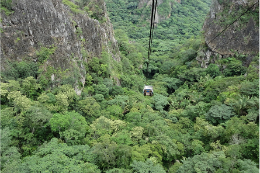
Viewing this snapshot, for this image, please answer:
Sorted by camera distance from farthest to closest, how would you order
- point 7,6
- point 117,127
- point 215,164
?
point 117,127, point 7,6, point 215,164

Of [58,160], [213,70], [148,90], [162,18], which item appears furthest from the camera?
[162,18]

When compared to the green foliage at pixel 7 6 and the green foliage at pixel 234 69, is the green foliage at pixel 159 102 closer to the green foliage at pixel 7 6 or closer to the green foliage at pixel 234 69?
the green foliage at pixel 234 69

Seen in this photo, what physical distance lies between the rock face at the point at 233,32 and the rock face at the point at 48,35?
24.4 m

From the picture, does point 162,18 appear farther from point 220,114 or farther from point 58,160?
point 58,160

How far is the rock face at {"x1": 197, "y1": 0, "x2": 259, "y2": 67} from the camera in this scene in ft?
105

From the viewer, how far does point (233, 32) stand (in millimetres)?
34344

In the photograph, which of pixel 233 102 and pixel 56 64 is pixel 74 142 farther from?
pixel 233 102

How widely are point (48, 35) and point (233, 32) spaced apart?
114 ft

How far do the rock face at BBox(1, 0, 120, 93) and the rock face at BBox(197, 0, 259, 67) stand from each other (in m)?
24.4

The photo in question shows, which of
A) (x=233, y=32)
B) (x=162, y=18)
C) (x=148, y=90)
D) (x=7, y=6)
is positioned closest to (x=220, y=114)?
(x=148, y=90)

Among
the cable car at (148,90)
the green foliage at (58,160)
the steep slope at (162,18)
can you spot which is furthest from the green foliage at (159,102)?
the steep slope at (162,18)

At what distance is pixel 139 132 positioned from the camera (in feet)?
57.2

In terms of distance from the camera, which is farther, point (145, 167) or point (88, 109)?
point (88, 109)

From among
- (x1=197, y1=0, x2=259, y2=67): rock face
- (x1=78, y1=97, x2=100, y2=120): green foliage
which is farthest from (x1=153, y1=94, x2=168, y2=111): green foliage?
(x1=197, y1=0, x2=259, y2=67): rock face
